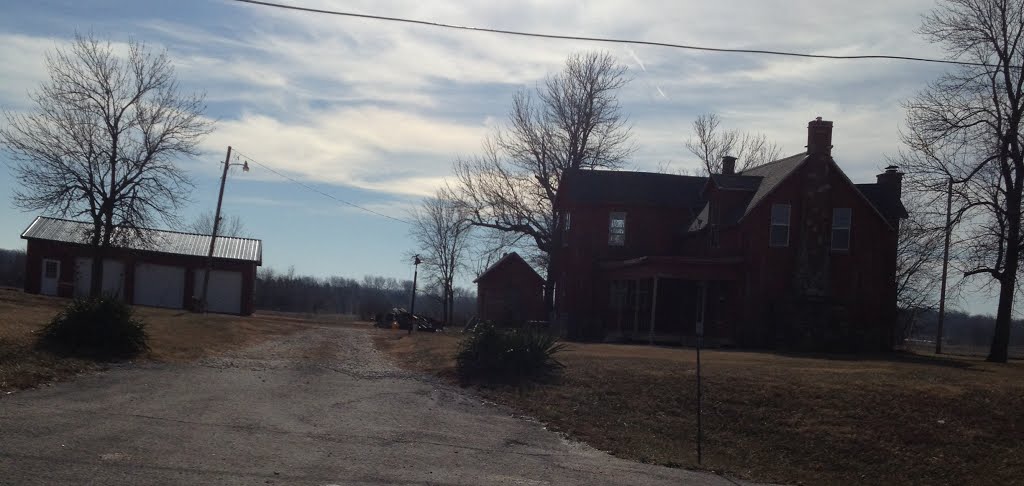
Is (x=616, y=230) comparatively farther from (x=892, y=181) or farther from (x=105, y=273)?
(x=105, y=273)

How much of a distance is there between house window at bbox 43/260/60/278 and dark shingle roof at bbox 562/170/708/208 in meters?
30.9

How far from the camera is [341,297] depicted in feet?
542

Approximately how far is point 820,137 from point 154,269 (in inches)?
1540

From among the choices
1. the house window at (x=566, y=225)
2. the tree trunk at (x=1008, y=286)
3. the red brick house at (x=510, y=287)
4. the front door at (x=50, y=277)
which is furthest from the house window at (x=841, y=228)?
the front door at (x=50, y=277)

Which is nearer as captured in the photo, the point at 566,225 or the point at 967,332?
the point at 566,225

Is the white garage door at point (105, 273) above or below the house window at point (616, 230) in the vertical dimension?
below

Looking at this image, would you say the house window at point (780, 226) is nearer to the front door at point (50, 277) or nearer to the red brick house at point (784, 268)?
the red brick house at point (784, 268)

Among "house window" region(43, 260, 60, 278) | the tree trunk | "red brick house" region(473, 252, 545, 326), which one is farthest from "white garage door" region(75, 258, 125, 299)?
the tree trunk

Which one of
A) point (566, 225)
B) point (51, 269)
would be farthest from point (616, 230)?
point (51, 269)

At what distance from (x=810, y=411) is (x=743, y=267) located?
19067 millimetres

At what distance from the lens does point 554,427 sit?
15.7m

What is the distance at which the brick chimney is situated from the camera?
35.0 metres

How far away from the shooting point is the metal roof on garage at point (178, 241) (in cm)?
5294

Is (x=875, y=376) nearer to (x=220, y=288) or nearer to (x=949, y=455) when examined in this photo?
(x=949, y=455)
